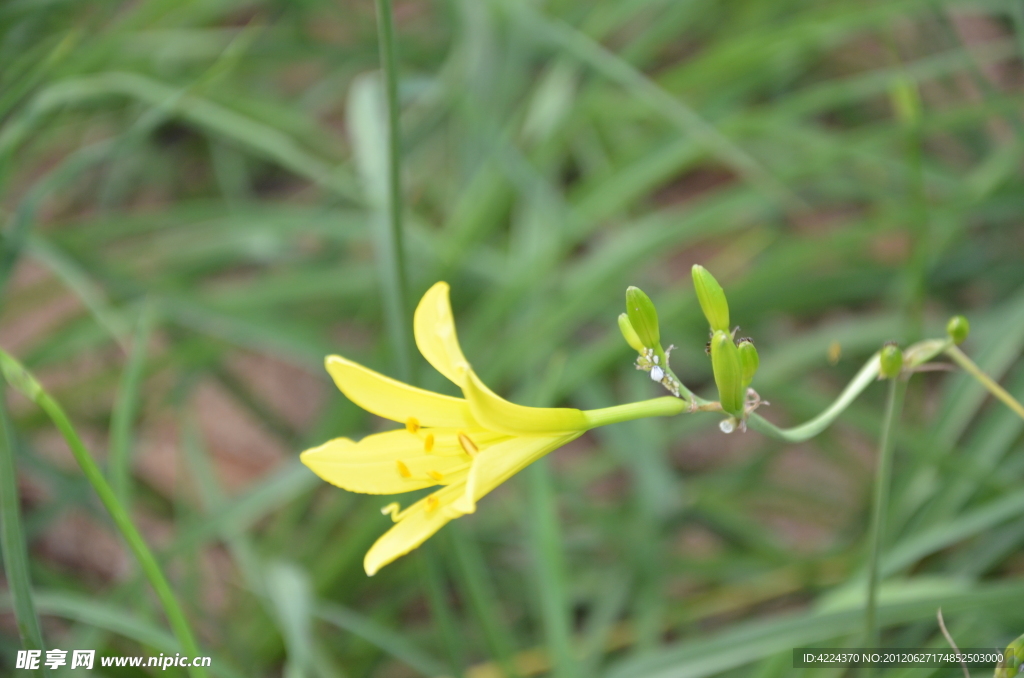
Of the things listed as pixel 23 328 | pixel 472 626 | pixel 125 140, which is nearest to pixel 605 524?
pixel 472 626

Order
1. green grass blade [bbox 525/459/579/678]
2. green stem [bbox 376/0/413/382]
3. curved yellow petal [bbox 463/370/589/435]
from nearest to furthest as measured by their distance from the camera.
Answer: curved yellow petal [bbox 463/370/589/435], green stem [bbox 376/0/413/382], green grass blade [bbox 525/459/579/678]

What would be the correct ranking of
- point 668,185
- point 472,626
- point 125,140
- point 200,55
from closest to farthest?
1. point 125,140
2. point 472,626
3. point 200,55
4. point 668,185

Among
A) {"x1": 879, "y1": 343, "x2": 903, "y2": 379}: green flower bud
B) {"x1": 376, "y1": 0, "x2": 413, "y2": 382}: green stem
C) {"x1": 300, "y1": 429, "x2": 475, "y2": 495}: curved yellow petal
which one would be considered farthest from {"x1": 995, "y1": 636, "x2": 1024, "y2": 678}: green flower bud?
{"x1": 376, "y1": 0, "x2": 413, "y2": 382}: green stem

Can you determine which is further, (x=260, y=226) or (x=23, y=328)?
(x=23, y=328)

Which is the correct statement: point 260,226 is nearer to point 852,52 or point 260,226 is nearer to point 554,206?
point 554,206

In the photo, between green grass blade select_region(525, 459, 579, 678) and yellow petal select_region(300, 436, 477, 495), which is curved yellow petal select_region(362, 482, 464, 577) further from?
green grass blade select_region(525, 459, 579, 678)

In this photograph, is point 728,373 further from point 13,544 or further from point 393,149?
point 13,544

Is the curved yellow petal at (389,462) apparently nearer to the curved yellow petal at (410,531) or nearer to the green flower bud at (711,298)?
the curved yellow petal at (410,531)
